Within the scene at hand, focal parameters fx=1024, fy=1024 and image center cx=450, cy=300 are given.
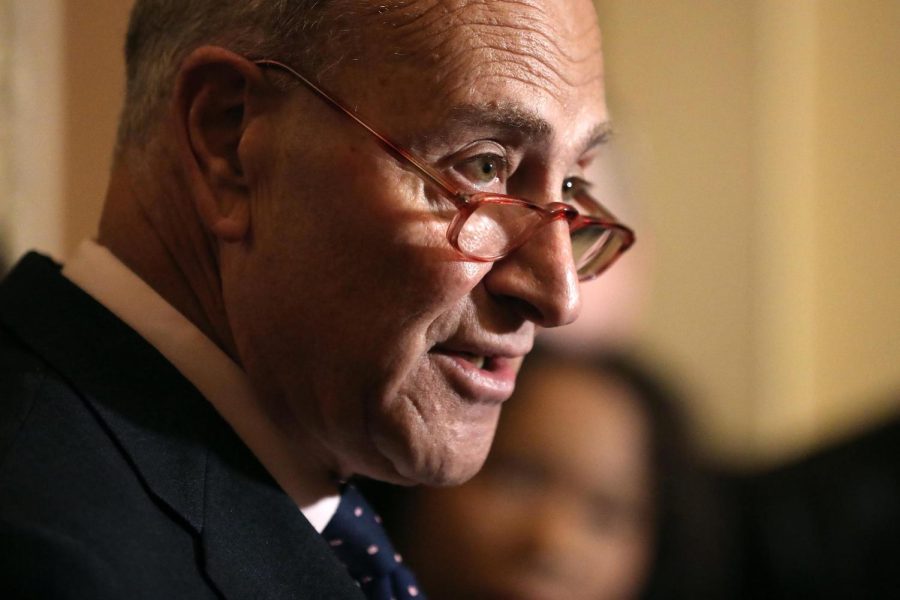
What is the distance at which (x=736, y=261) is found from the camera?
359cm

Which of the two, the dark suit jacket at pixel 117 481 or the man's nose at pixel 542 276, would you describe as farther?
the man's nose at pixel 542 276

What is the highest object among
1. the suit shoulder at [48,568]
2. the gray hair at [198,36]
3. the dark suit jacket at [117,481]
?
the gray hair at [198,36]

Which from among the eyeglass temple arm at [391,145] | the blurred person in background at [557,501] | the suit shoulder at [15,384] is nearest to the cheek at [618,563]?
the blurred person in background at [557,501]

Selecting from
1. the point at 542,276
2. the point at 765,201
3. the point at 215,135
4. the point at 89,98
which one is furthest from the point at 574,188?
the point at 765,201

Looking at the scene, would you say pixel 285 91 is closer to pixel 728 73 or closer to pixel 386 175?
pixel 386 175

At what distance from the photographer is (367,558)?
3.83 ft

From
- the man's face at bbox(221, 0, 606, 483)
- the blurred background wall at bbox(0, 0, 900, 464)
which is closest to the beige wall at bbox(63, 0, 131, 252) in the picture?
the man's face at bbox(221, 0, 606, 483)

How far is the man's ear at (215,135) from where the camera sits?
3.41 ft

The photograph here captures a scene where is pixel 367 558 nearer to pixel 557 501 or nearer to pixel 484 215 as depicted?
pixel 484 215

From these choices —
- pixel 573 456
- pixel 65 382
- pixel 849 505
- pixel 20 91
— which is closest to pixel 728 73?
pixel 849 505

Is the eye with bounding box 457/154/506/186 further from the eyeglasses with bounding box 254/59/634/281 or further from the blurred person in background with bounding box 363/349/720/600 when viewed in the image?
the blurred person in background with bounding box 363/349/720/600

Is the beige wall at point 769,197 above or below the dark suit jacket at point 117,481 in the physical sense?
above

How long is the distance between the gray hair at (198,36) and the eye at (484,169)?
18 centimetres

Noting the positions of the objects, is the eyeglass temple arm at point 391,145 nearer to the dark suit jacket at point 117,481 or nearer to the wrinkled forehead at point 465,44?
the wrinkled forehead at point 465,44
